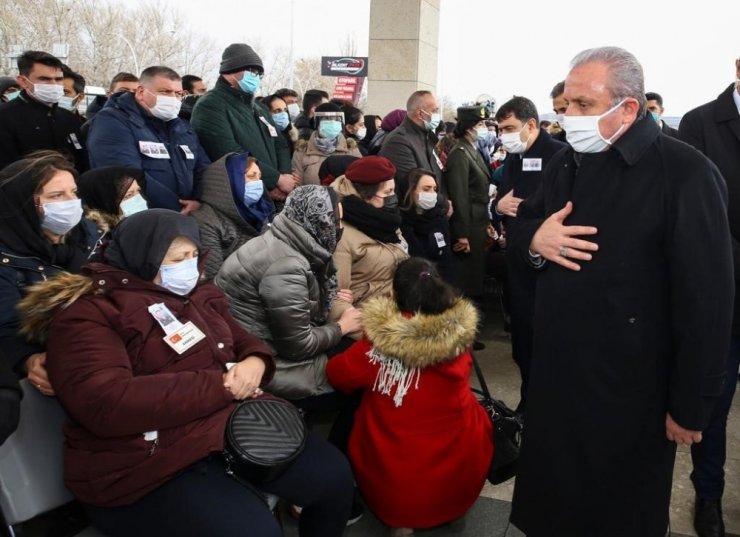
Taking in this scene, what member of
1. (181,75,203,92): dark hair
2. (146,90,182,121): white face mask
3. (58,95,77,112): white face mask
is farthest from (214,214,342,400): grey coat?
(181,75,203,92): dark hair

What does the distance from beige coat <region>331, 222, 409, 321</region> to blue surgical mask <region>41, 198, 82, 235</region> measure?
58.8 inches

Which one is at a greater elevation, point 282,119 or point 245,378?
point 282,119

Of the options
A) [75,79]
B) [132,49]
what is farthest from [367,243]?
[132,49]

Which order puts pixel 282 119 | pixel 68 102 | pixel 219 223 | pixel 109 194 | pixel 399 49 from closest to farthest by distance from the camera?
1. pixel 109 194
2. pixel 219 223
3. pixel 68 102
4. pixel 282 119
5. pixel 399 49

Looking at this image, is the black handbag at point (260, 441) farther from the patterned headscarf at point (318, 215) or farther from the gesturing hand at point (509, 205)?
the gesturing hand at point (509, 205)

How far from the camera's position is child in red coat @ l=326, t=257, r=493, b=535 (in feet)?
8.51

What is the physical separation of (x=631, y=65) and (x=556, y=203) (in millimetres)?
→ 520

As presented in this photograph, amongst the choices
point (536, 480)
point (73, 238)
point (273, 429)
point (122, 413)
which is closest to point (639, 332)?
point (536, 480)

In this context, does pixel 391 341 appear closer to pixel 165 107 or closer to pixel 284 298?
pixel 284 298

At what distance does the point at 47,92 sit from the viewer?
488 cm

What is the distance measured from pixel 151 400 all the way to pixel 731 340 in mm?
2493

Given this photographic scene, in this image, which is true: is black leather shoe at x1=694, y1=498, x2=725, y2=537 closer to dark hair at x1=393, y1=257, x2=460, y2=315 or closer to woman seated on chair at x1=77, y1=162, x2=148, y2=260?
dark hair at x1=393, y1=257, x2=460, y2=315

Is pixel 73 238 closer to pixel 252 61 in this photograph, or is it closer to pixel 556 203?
pixel 556 203

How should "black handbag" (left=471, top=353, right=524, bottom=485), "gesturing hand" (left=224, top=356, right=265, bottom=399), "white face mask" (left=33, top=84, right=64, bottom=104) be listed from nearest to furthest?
1. "gesturing hand" (left=224, top=356, right=265, bottom=399)
2. "black handbag" (left=471, top=353, right=524, bottom=485)
3. "white face mask" (left=33, top=84, right=64, bottom=104)
